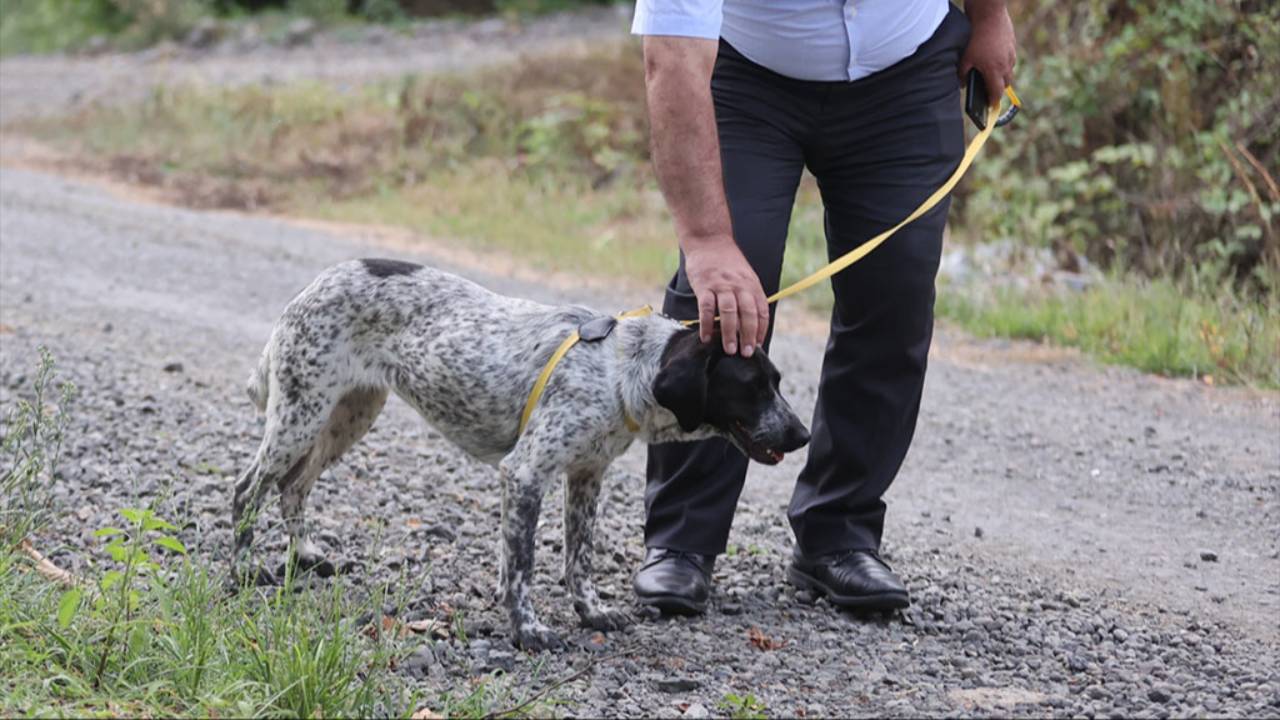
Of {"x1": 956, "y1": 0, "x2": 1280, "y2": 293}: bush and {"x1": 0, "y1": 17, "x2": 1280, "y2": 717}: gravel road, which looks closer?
{"x1": 0, "y1": 17, "x2": 1280, "y2": 717}: gravel road

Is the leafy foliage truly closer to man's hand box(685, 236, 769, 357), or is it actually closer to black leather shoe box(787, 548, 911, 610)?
man's hand box(685, 236, 769, 357)

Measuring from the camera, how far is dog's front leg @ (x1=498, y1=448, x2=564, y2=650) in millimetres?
4043

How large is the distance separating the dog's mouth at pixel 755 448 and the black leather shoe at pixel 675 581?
517 mm

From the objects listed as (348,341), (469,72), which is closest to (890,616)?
(348,341)

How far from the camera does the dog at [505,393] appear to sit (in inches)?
156

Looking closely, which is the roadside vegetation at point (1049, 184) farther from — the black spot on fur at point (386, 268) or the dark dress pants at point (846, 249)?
the black spot on fur at point (386, 268)

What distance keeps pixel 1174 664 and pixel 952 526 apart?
4.98ft

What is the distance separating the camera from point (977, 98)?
460 cm

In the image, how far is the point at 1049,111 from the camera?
1067 centimetres

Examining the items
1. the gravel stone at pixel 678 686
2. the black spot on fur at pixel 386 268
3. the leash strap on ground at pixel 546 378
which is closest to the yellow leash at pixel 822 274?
the leash strap on ground at pixel 546 378

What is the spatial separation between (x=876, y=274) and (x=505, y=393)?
107cm

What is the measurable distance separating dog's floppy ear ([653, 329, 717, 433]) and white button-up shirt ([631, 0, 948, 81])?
0.83 m

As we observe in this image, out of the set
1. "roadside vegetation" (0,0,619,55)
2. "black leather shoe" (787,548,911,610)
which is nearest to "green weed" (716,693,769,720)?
"black leather shoe" (787,548,911,610)

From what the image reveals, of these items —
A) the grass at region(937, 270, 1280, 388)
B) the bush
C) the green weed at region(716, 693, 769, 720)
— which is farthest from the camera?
the bush
